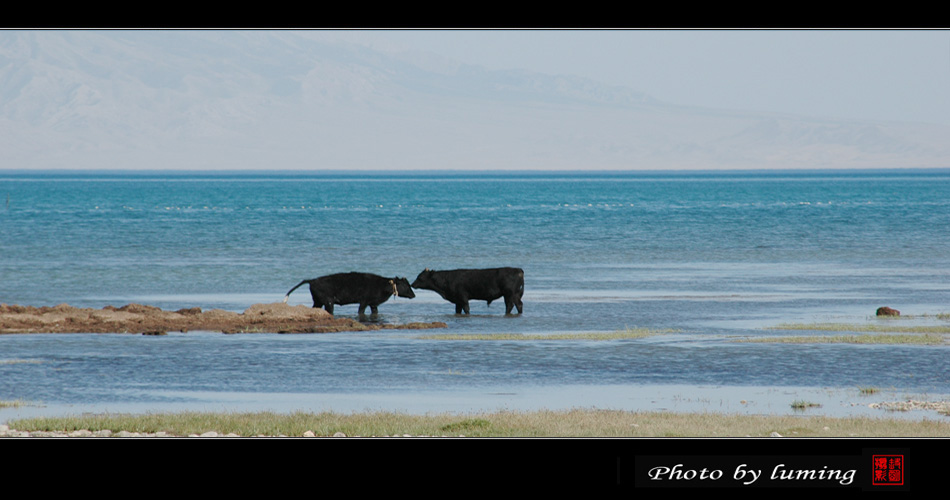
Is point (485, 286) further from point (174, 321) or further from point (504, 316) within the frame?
point (174, 321)

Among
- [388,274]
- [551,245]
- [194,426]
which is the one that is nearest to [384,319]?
[194,426]

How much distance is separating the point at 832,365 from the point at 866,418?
5049mm

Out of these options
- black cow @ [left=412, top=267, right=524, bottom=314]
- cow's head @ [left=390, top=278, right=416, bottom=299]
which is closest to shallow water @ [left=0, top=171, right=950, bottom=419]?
black cow @ [left=412, top=267, right=524, bottom=314]

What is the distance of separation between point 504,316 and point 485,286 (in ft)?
2.62

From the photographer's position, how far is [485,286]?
28.9 meters

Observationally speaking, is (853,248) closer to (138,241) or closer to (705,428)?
(138,241)

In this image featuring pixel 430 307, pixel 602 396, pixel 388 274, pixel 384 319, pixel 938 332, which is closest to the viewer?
pixel 602 396

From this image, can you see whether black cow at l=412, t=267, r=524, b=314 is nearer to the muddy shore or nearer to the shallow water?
the shallow water

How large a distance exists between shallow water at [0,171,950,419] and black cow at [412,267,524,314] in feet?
2.19

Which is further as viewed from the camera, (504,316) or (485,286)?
(485,286)

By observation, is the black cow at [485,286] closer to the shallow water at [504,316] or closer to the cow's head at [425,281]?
the cow's head at [425,281]

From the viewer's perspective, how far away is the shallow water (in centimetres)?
1812

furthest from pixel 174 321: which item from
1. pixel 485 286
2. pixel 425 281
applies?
pixel 485 286
